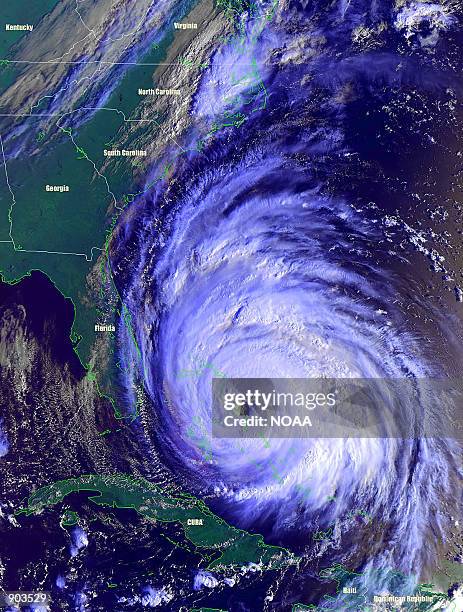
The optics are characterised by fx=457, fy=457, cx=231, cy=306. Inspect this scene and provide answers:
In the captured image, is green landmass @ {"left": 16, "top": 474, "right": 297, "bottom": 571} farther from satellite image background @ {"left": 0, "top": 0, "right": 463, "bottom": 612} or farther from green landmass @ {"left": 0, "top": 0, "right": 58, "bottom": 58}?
green landmass @ {"left": 0, "top": 0, "right": 58, "bottom": 58}

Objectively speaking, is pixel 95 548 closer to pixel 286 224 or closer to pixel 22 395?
pixel 22 395

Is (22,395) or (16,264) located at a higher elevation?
(16,264)

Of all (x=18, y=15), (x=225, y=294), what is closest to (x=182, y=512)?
(x=225, y=294)

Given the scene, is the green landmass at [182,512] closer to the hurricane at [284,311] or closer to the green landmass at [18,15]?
the hurricane at [284,311]

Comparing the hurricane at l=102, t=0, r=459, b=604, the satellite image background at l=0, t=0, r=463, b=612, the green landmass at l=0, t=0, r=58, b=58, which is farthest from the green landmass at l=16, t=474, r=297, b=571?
the green landmass at l=0, t=0, r=58, b=58

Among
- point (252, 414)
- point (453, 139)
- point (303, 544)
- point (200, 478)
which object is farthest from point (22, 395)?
point (453, 139)

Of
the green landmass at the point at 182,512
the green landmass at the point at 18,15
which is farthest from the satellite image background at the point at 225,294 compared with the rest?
the green landmass at the point at 18,15
